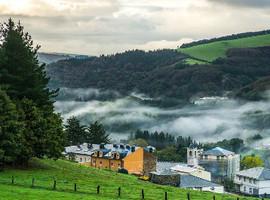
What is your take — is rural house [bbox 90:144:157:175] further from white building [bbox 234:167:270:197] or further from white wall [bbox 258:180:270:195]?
white wall [bbox 258:180:270:195]

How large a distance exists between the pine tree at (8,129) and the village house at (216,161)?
357 feet

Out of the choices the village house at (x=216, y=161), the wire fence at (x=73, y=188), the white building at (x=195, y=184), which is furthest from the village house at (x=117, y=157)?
the wire fence at (x=73, y=188)

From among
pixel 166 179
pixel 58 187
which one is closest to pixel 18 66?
pixel 58 187

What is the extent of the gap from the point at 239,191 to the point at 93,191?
86.0m

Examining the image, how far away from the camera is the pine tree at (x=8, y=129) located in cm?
5081

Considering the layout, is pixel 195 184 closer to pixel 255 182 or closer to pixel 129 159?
pixel 129 159

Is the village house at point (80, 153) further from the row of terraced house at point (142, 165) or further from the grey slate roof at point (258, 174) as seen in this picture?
the grey slate roof at point (258, 174)

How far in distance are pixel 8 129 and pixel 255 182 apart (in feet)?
275

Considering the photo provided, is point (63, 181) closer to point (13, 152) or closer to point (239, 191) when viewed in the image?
point (13, 152)

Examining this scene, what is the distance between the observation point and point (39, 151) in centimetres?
5706

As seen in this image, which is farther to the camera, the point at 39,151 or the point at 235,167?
the point at 235,167

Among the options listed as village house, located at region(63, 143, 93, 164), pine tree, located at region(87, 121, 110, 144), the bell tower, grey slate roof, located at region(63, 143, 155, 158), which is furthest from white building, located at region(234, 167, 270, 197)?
pine tree, located at region(87, 121, 110, 144)

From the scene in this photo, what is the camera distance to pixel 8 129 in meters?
51.5

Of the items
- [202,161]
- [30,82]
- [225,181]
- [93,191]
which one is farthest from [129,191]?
[202,161]
